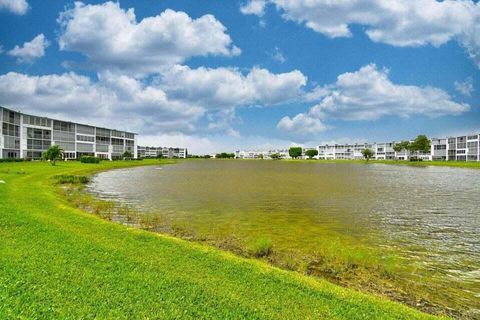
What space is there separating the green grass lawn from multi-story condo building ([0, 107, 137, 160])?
102 meters

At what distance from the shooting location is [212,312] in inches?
322

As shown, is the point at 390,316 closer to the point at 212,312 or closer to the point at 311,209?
the point at 212,312

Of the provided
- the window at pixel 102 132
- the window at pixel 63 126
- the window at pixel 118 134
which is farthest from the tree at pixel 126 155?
the window at pixel 63 126

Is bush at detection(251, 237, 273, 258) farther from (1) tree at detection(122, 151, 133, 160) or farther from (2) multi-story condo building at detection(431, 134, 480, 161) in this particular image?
(2) multi-story condo building at detection(431, 134, 480, 161)

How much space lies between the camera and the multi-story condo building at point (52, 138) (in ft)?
338

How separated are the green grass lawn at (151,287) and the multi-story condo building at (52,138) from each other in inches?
4035

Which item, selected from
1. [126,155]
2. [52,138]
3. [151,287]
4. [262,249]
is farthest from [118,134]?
[151,287]

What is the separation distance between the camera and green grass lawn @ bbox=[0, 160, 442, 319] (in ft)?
26.7

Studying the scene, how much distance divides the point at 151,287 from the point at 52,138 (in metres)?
136

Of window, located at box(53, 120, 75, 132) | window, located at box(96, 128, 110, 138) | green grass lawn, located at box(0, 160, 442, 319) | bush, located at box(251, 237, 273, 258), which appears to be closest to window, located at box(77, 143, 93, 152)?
window, located at box(53, 120, 75, 132)

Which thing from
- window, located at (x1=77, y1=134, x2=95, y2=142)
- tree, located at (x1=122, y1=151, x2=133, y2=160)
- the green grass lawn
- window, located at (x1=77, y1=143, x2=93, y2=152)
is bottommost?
the green grass lawn

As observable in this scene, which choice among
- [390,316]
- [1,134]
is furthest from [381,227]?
[1,134]

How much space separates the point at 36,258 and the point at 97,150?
156 m

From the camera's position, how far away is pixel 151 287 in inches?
365
